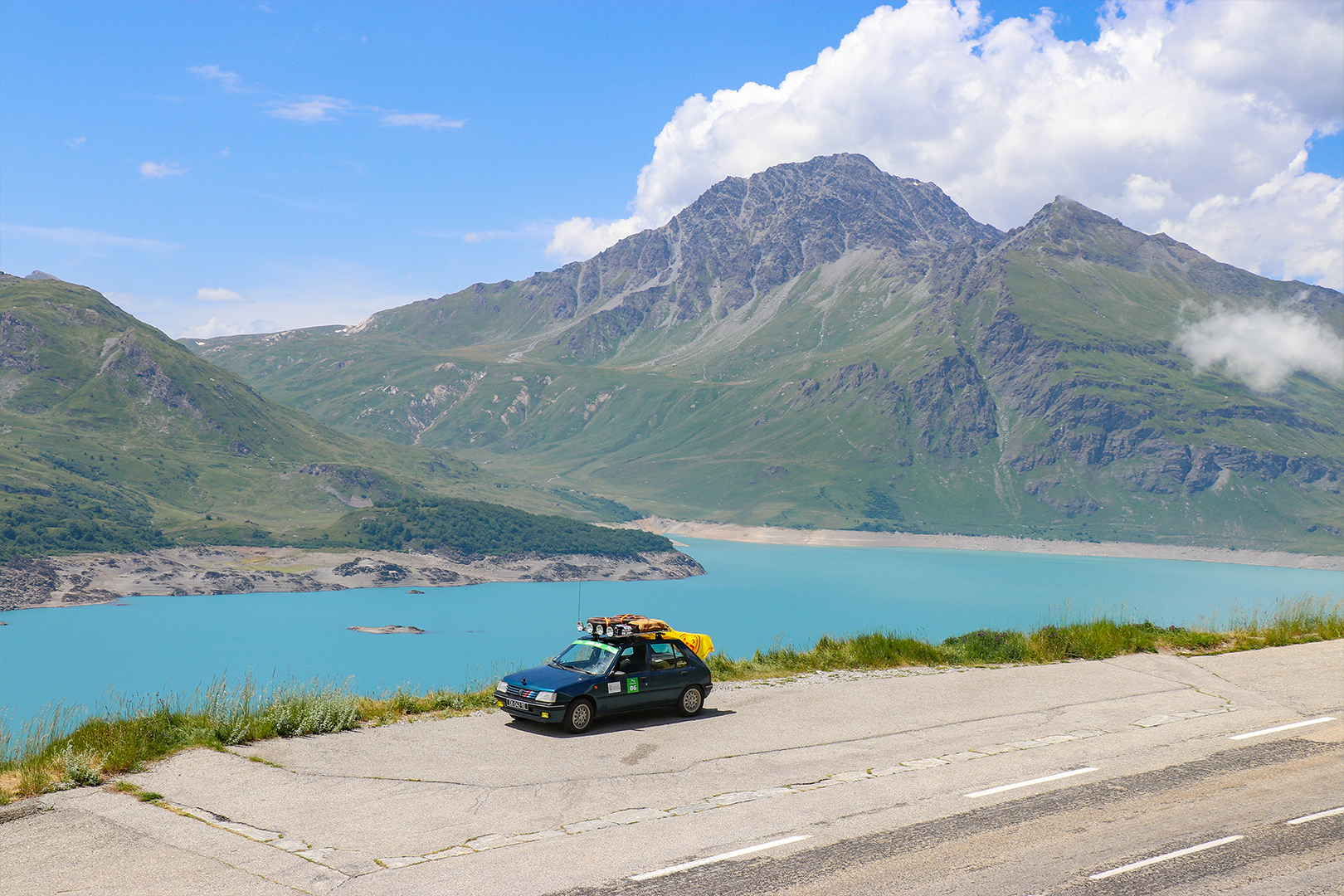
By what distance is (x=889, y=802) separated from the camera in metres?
14.2

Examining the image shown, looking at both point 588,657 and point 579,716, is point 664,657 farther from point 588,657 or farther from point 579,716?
point 579,716

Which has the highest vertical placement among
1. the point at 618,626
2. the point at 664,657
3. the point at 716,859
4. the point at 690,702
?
the point at 618,626

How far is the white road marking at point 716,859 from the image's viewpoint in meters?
11.4

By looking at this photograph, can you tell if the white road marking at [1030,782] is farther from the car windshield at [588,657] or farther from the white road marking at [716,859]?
the car windshield at [588,657]

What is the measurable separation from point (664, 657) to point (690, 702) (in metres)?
1.13

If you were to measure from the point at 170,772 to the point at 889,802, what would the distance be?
11.4m

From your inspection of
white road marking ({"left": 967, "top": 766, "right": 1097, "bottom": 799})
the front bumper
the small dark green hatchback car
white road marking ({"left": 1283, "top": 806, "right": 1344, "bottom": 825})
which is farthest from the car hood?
white road marking ({"left": 1283, "top": 806, "right": 1344, "bottom": 825})

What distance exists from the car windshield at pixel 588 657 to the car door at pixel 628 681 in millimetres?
245

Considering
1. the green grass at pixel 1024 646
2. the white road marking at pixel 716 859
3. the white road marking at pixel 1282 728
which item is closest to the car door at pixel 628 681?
the green grass at pixel 1024 646

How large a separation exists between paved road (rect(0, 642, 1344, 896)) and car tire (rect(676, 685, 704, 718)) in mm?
268

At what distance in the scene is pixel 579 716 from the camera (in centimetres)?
1889

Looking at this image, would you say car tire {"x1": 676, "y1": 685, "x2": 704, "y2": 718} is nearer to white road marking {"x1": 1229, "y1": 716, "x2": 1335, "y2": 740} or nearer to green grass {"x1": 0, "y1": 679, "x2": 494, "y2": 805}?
green grass {"x1": 0, "y1": 679, "x2": 494, "y2": 805}

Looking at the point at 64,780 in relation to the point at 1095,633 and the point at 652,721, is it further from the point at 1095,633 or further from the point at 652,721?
the point at 1095,633

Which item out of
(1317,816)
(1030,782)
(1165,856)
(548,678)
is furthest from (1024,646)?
(1165,856)
